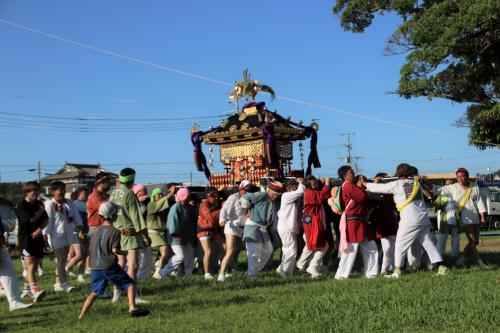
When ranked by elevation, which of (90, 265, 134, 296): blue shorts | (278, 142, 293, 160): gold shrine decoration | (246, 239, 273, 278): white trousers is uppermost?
(278, 142, 293, 160): gold shrine decoration

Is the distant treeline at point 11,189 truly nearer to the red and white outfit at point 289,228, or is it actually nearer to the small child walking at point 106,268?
the red and white outfit at point 289,228

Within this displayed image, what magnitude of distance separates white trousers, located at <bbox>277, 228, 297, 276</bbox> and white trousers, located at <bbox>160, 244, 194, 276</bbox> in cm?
188

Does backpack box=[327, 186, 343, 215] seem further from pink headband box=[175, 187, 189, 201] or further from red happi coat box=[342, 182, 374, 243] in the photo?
pink headband box=[175, 187, 189, 201]

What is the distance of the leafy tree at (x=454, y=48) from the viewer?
14016mm

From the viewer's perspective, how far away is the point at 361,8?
17.5m

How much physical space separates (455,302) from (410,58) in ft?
33.7

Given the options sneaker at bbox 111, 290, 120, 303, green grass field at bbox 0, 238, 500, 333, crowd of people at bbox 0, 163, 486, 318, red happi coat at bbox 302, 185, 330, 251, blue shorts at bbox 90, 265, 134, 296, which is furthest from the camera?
red happi coat at bbox 302, 185, 330, 251

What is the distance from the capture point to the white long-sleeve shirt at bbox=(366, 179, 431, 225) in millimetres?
9078

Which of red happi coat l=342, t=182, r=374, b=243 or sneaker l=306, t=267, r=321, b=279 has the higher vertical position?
red happi coat l=342, t=182, r=374, b=243

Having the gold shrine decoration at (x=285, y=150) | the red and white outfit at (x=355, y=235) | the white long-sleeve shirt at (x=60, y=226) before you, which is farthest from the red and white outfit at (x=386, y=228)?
the gold shrine decoration at (x=285, y=150)

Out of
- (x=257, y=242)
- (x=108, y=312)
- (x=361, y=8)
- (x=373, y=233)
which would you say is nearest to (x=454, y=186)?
(x=373, y=233)

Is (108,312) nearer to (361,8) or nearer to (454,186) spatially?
(454,186)

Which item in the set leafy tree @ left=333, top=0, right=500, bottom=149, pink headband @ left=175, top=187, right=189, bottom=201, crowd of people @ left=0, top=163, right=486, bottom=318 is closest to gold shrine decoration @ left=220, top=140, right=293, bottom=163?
leafy tree @ left=333, top=0, right=500, bottom=149

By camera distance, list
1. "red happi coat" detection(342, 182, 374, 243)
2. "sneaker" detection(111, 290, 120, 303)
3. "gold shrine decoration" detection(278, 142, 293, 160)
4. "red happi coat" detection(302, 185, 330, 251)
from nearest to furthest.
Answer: "sneaker" detection(111, 290, 120, 303)
"red happi coat" detection(342, 182, 374, 243)
"red happi coat" detection(302, 185, 330, 251)
"gold shrine decoration" detection(278, 142, 293, 160)
